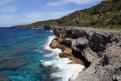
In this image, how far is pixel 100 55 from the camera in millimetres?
34562

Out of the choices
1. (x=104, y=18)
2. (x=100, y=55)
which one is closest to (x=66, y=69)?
Result: (x=100, y=55)

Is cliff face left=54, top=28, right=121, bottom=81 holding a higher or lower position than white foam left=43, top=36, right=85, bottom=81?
higher

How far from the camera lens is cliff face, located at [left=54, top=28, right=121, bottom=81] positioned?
2180cm

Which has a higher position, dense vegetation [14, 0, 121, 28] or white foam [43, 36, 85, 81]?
dense vegetation [14, 0, 121, 28]

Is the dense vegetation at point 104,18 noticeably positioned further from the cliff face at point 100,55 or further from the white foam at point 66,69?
the white foam at point 66,69

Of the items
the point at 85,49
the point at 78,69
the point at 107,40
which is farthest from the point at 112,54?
the point at 85,49

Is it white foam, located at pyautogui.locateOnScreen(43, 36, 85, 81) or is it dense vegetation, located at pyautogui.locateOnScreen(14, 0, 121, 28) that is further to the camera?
dense vegetation, located at pyautogui.locateOnScreen(14, 0, 121, 28)

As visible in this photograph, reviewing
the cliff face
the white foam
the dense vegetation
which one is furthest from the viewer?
the dense vegetation

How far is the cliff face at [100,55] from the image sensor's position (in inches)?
858

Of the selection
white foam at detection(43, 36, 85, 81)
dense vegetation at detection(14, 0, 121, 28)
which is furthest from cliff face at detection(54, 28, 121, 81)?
Result: dense vegetation at detection(14, 0, 121, 28)

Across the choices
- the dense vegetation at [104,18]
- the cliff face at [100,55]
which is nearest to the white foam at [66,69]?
the cliff face at [100,55]

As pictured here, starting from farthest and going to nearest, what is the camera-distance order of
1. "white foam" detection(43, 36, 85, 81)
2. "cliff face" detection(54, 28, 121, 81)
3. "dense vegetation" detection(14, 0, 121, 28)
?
"dense vegetation" detection(14, 0, 121, 28) → "white foam" detection(43, 36, 85, 81) → "cliff face" detection(54, 28, 121, 81)

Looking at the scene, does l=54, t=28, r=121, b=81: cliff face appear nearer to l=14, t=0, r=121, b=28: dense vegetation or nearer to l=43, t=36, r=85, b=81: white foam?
l=43, t=36, r=85, b=81: white foam

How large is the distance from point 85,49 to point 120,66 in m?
21.2
